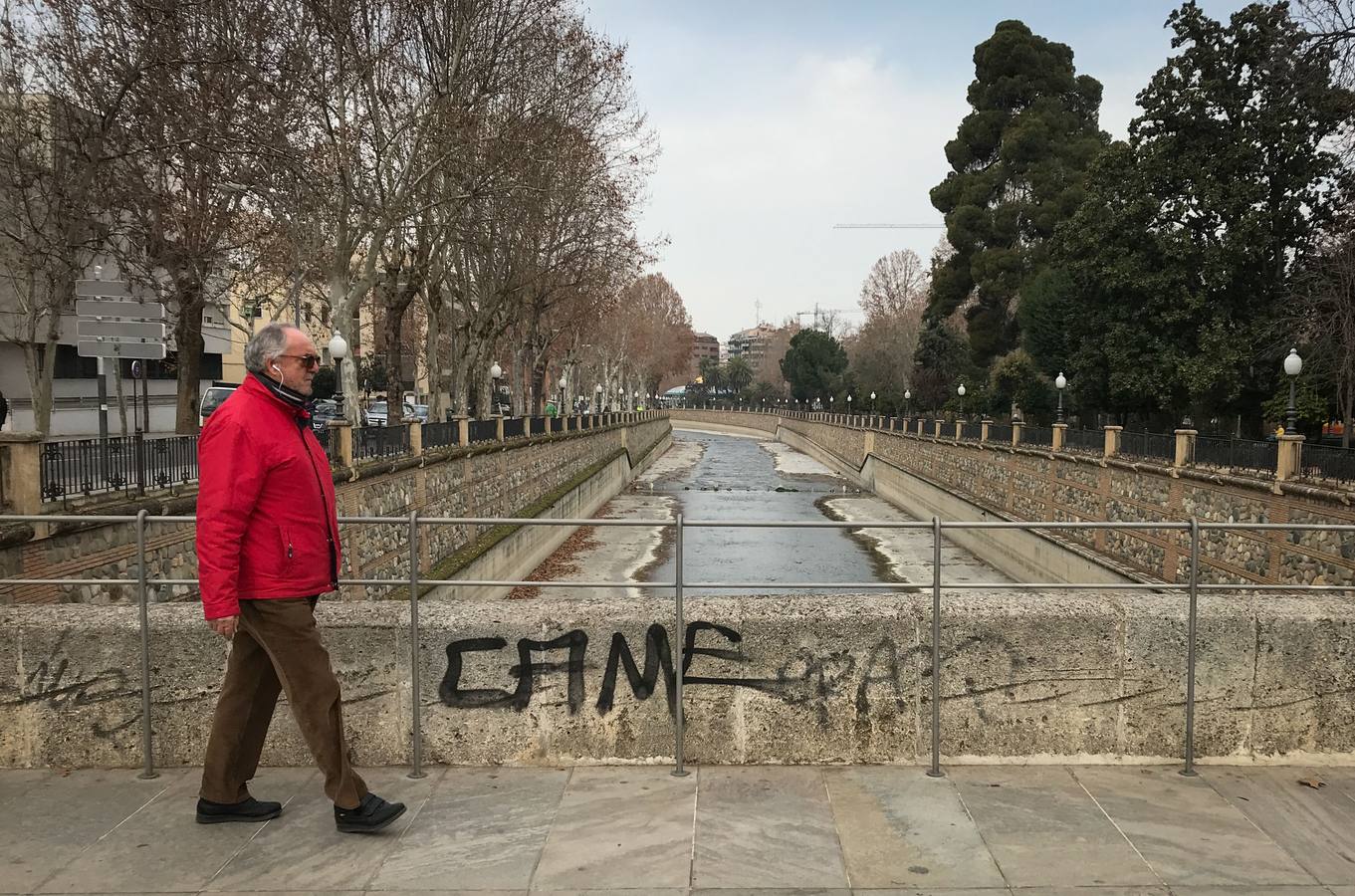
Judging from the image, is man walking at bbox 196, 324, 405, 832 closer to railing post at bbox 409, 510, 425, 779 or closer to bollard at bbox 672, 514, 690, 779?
railing post at bbox 409, 510, 425, 779

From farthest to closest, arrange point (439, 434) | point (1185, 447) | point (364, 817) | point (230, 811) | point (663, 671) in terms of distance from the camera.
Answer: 1. point (439, 434)
2. point (1185, 447)
3. point (663, 671)
4. point (230, 811)
5. point (364, 817)

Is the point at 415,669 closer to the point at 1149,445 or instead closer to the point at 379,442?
the point at 379,442

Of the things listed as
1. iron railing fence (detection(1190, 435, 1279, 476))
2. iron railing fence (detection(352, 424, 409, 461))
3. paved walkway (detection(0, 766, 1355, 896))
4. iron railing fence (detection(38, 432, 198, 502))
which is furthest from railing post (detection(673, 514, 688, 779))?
iron railing fence (detection(1190, 435, 1279, 476))

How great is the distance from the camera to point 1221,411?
3061cm

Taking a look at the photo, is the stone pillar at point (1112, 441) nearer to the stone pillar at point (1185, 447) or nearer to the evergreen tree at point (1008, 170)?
the stone pillar at point (1185, 447)

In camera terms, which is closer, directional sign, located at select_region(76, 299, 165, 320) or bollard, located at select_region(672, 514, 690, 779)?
bollard, located at select_region(672, 514, 690, 779)

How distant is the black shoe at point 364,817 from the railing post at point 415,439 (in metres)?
17.0

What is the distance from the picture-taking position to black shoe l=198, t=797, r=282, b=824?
415cm

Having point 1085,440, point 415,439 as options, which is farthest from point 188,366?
point 1085,440

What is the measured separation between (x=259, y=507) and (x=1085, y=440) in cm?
2795

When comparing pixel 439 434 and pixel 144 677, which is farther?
pixel 439 434

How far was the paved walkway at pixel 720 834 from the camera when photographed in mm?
3689

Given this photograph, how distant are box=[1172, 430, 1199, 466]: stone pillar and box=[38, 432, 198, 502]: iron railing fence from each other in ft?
67.3

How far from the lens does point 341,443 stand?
667 inches
